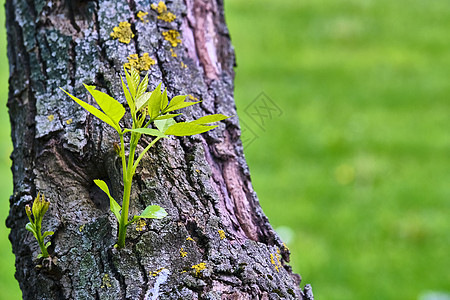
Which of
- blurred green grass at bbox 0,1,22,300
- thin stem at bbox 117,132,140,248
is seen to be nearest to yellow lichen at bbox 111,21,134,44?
thin stem at bbox 117,132,140,248

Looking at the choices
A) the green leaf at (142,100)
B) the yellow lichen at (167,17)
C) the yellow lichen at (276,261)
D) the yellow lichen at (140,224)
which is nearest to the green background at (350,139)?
the yellow lichen at (167,17)

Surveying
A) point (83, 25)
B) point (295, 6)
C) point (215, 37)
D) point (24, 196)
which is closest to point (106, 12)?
point (83, 25)

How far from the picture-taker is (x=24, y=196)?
1.32 m

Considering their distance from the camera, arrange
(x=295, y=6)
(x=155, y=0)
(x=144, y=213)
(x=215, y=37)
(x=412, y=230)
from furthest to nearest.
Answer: (x=295, y=6) → (x=412, y=230) → (x=215, y=37) → (x=155, y=0) → (x=144, y=213)

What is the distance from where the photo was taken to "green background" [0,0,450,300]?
3293mm

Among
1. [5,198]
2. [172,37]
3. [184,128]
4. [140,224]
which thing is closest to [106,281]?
[140,224]

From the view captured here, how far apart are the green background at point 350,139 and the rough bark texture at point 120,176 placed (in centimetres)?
117

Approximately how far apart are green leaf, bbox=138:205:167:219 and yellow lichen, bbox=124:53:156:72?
1.49 ft

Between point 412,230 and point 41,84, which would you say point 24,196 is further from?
point 412,230

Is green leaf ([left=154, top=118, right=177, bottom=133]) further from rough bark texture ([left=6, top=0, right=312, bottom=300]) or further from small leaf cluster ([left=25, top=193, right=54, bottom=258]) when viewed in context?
small leaf cluster ([left=25, top=193, right=54, bottom=258])

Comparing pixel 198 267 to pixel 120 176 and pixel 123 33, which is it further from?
pixel 123 33

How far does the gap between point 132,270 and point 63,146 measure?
1.30ft

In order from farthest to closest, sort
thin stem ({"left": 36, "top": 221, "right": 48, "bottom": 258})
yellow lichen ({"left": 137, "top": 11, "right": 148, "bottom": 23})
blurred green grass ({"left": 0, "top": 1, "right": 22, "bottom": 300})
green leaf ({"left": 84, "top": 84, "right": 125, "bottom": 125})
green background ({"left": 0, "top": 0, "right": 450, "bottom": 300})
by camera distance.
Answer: green background ({"left": 0, "top": 0, "right": 450, "bottom": 300})
blurred green grass ({"left": 0, "top": 1, "right": 22, "bottom": 300})
yellow lichen ({"left": 137, "top": 11, "right": 148, "bottom": 23})
thin stem ({"left": 36, "top": 221, "right": 48, "bottom": 258})
green leaf ({"left": 84, "top": 84, "right": 125, "bottom": 125})

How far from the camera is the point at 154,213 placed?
109 cm
